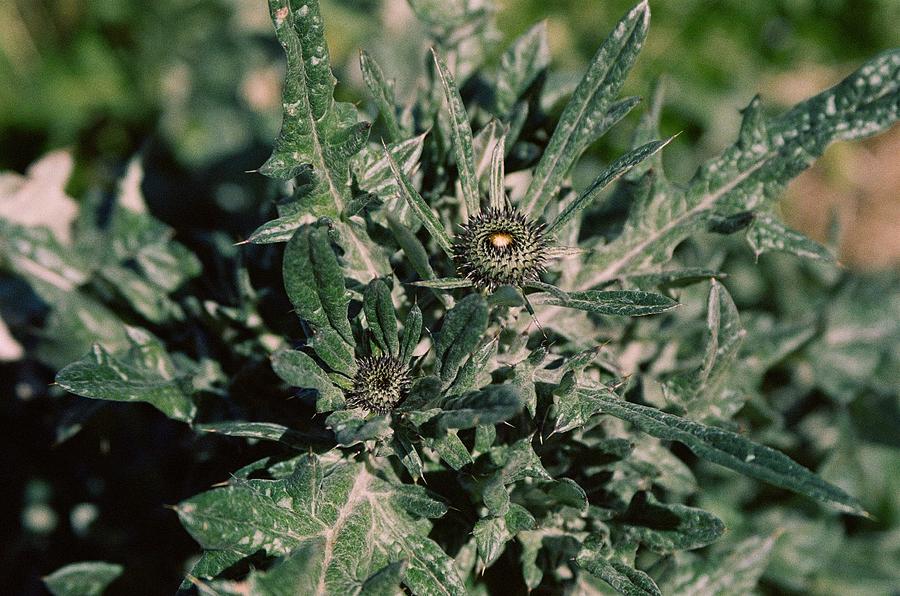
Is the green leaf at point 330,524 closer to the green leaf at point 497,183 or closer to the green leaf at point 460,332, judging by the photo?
the green leaf at point 460,332

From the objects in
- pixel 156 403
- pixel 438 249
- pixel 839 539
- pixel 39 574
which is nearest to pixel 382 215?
pixel 438 249

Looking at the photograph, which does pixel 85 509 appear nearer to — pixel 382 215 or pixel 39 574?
pixel 39 574

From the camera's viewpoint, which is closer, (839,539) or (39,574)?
(39,574)

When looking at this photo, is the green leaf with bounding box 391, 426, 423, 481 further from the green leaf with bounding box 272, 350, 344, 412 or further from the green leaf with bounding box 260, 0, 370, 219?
the green leaf with bounding box 260, 0, 370, 219

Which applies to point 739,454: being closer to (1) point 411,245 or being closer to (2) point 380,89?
(1) point 411,245

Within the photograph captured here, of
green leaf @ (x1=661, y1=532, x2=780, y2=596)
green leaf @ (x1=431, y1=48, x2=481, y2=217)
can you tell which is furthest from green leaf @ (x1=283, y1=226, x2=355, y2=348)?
green leaf @ (x1=661, y1=532, x2=780, y2=596)
